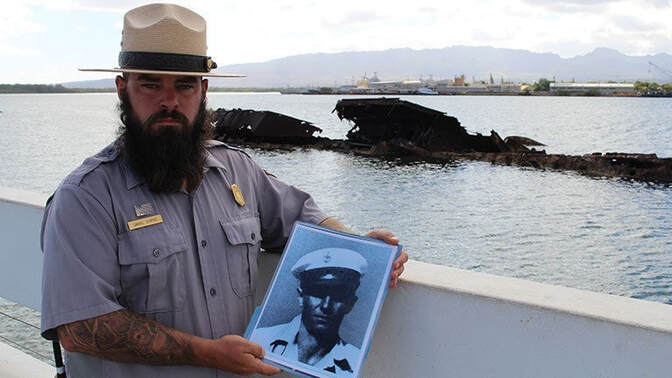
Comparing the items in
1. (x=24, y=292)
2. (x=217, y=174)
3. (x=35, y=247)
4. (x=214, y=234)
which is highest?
(x=217, y=174)

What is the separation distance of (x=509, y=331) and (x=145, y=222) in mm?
1281

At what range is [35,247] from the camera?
12.4 ft

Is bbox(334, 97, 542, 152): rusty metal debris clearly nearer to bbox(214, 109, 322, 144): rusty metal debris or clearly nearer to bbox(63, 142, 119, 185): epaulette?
bbox(214, 109, 322, 144): rusty metal debris

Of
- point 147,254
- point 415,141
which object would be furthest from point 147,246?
point 415,141

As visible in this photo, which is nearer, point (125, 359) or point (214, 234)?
point (125, 359)

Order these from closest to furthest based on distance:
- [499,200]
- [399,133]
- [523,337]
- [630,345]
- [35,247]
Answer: [630,345], [523,337], [35,247], [499,200], [399,133]

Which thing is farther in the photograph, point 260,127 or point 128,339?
point 260,127

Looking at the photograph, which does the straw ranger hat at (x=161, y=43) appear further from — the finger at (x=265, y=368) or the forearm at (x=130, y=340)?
the finger at (x=265, y=368)

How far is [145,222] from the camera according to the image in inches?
86.0

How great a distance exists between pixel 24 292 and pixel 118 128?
1.99 m

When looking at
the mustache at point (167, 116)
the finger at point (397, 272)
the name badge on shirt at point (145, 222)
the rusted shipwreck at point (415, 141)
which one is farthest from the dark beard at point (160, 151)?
the rusted shipwreck at point (415, 141)

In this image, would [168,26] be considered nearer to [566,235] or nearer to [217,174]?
[217,174]

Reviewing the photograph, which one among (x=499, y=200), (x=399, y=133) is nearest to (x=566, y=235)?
(x=499, y=200)

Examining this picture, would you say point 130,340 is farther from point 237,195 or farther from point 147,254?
point 237,195
